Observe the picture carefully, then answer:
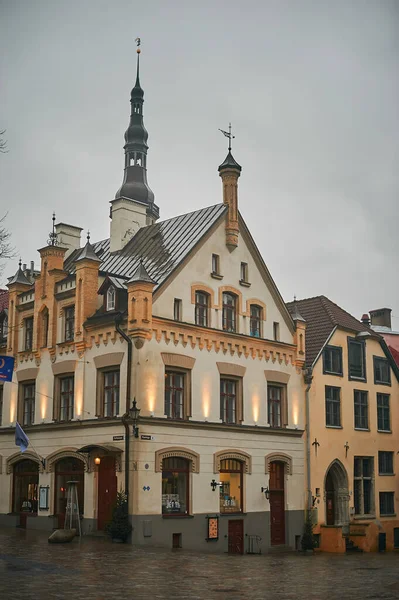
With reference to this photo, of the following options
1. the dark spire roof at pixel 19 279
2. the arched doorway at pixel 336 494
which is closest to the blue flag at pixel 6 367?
the dark spire roof at pixel 19 279

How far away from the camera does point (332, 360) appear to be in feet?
139

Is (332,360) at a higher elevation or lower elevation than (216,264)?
lower

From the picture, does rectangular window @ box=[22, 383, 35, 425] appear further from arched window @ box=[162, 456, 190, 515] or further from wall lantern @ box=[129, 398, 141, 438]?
arched window @ box=[162, 456, 190, 515]

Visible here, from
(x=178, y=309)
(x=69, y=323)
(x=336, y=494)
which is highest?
(x=178, y=309)

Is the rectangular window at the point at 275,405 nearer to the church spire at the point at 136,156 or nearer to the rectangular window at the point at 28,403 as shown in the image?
the rectangular window at the point at 28,403

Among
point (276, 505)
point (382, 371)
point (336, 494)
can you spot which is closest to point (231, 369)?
point (276, 505)

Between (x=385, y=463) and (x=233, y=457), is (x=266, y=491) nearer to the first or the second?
(x=233, y=457)

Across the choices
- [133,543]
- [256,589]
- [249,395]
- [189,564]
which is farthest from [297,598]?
[249,395]

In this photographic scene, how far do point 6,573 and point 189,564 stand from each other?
6.69m

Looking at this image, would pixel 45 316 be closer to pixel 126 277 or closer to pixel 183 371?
pixel 126 277

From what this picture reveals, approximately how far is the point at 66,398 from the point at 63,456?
254 centimetres

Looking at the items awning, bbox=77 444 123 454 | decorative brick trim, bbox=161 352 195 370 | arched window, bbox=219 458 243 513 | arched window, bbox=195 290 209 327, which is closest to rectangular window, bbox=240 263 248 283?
arched window, bbox=195 290 209 327

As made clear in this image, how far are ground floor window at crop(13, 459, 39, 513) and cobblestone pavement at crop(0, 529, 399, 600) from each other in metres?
5.05

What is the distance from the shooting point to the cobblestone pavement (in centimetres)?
1911
